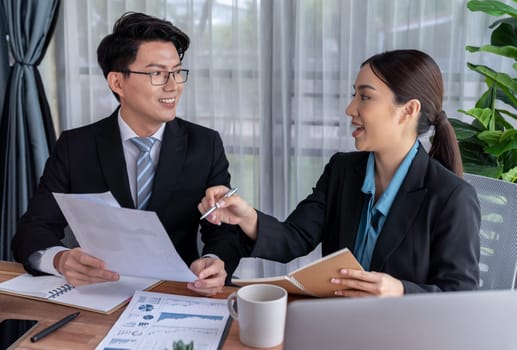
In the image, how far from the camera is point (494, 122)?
1926 millimetres

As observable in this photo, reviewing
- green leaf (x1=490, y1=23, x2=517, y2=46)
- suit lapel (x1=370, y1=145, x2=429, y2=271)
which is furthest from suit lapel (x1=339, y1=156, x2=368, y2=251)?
green leaf (x1=490, y1=23, x2=517, y2=46)

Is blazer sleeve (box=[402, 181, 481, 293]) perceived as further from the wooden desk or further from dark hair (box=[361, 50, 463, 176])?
the wooden desk

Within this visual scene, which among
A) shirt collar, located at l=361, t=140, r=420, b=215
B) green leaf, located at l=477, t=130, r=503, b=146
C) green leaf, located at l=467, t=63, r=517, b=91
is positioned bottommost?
shirt collar, located at l=361, t=140, r=420, b=215

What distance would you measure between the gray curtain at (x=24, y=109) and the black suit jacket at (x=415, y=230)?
1.78 metres

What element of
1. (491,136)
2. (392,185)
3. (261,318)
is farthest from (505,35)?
(261,318)

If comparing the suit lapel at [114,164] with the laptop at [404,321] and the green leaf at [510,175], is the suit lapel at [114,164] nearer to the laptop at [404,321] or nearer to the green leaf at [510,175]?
the laptop at [404,321]

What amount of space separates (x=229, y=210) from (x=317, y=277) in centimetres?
38

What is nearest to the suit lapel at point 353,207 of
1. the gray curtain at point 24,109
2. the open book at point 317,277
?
the open book at point 317,277

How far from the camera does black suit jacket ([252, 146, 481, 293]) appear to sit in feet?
4.18

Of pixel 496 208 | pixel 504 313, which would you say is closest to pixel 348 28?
pixel 496 208

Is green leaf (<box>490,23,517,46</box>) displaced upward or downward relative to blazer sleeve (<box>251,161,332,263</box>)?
upward

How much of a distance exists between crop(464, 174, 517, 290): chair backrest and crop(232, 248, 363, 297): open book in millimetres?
508

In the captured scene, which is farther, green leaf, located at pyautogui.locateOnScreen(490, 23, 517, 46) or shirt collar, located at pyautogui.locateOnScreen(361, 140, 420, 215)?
green leaf, located at pyautogui.locateOnScreen(490, 23, 517, 46)

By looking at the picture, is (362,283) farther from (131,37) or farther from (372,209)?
(131,37)
